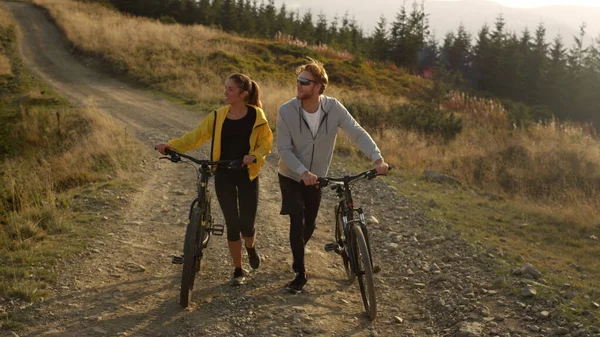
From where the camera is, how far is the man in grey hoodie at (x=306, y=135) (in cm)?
482

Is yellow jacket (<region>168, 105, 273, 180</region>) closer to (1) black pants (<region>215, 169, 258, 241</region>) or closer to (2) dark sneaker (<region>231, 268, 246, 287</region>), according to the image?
(1) black pants (<region>215, 169, 258, 241</region>)

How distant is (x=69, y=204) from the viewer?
25.7 feet

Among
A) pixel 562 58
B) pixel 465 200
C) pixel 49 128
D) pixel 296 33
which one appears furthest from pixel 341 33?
pixel 465 200

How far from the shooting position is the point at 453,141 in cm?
→ 1439

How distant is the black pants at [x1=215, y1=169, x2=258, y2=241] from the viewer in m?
5.05

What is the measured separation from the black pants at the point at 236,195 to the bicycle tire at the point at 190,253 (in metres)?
0.30

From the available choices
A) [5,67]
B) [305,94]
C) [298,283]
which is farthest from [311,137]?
[5,67]

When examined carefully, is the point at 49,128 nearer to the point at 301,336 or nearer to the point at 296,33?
the point at 301,336

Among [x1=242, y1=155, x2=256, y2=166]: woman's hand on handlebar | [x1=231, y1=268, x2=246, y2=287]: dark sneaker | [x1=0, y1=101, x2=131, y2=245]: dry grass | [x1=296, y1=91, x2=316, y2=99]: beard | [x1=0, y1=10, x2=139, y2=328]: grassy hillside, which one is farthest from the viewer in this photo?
[x1=0, y1=101, x2=131, y2=245]: dry grass

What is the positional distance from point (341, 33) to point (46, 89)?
125 feet

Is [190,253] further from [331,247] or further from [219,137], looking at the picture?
[331,247]

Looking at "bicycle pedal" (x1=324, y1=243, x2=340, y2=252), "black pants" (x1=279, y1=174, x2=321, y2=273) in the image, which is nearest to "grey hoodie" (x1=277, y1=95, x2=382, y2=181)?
"black pants" (x1=279, y1=174, x2=321, y2=273)

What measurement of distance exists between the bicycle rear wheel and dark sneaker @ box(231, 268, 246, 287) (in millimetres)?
619

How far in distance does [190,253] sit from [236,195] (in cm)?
68
